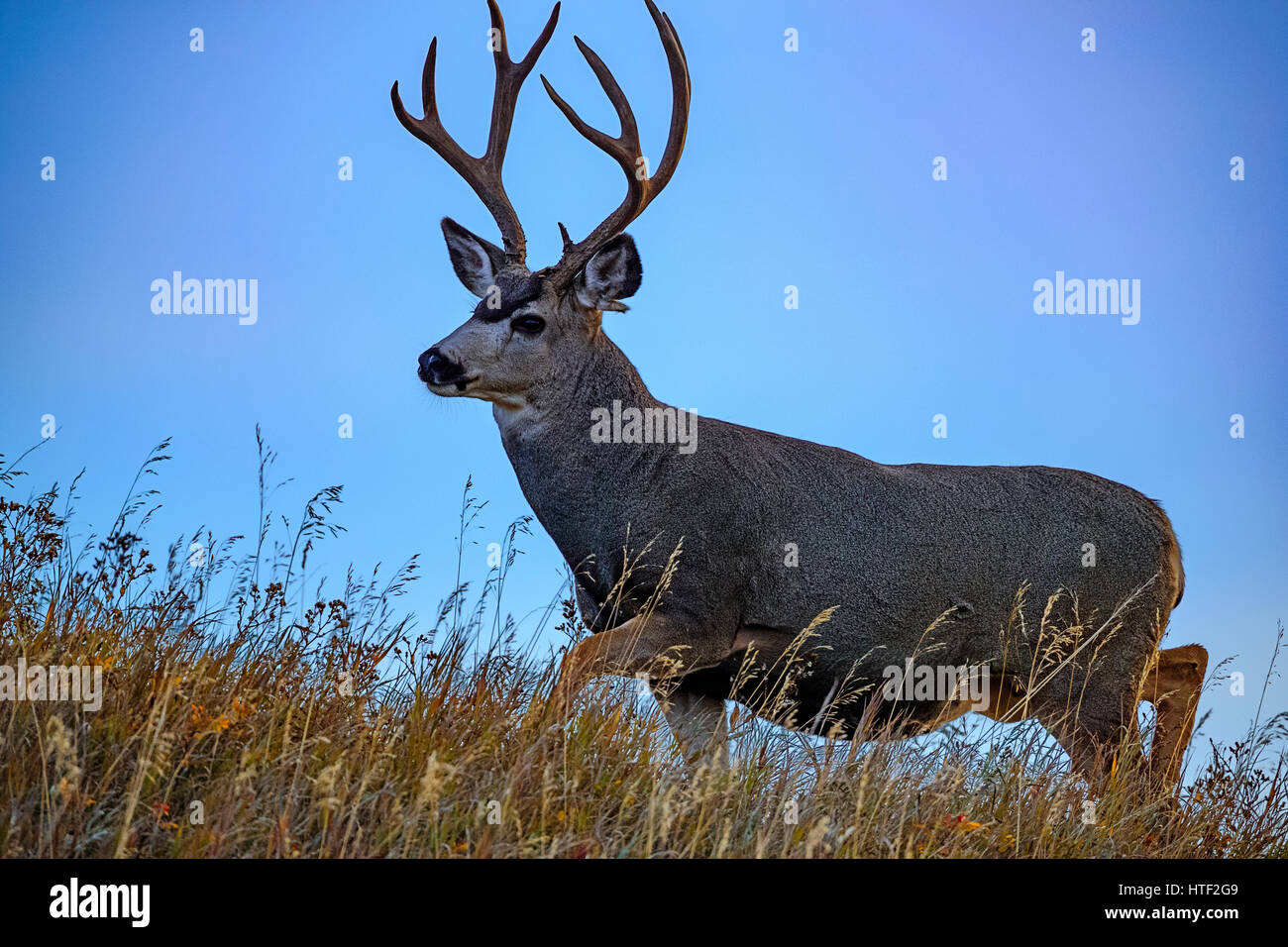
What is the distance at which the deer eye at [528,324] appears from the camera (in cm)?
743

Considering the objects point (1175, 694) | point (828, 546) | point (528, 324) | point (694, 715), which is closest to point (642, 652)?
point (694, 715)

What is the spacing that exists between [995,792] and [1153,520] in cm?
296

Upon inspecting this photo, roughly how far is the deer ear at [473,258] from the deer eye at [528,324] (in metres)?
0.71

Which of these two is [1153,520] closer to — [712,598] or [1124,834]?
[1124,834]

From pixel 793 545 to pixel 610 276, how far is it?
2138 millimetres

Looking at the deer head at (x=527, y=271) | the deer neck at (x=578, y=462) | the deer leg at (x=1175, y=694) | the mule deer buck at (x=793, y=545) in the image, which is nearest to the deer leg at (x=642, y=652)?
the mule deer buck at (x=793, y=545)

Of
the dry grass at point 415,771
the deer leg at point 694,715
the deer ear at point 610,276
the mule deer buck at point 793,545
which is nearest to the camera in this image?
the dry grass at point 415,771

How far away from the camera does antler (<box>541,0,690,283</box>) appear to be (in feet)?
25.5

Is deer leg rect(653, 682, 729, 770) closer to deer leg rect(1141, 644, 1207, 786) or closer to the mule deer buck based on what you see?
the mule deer buck

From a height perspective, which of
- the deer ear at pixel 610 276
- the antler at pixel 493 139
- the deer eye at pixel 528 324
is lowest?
the deer eye at pixel 528 324

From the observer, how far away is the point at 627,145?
8281 millimetres

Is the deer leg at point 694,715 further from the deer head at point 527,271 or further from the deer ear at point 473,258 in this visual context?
the deer ear at point 473,258

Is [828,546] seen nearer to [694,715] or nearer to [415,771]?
[694,715]
